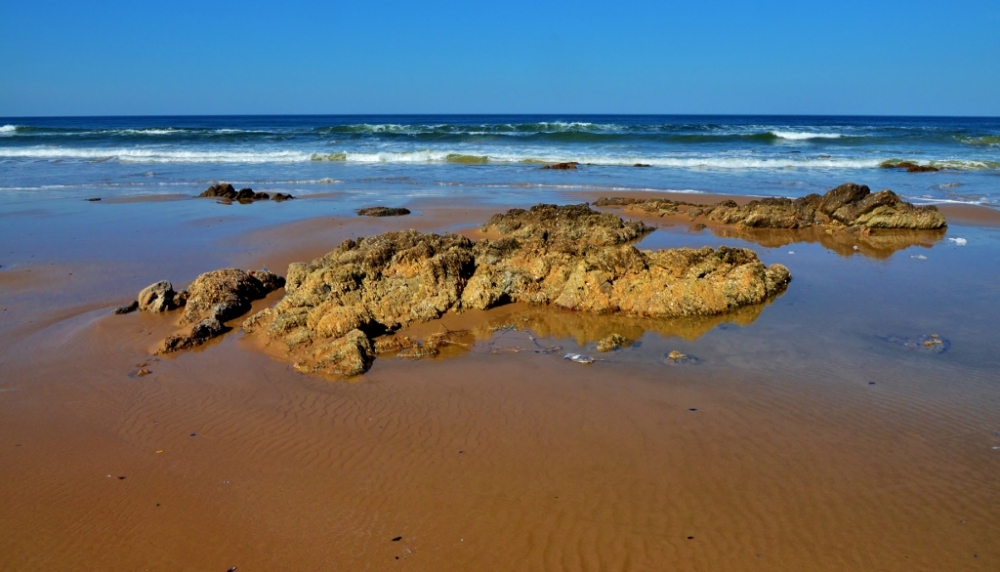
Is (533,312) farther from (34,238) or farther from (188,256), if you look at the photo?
(34,238)

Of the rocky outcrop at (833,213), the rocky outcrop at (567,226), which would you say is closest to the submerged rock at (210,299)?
the rocky outcrop at (567,226)

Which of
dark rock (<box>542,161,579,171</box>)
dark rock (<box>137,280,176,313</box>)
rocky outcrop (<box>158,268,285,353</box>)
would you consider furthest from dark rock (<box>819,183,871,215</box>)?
dark rock (<box>542,161,579,171</box>)

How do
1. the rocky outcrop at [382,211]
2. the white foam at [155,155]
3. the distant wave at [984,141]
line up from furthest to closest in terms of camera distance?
the distant wave at [984,141] → the white foam at [155,155] → the rocky outcrop at [382,211]

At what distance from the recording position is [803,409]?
4.90 meters

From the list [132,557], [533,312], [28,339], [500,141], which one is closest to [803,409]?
[533,312]

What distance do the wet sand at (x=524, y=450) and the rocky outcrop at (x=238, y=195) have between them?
31.6ft

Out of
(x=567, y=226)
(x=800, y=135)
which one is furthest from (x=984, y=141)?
(x=567, y=226)

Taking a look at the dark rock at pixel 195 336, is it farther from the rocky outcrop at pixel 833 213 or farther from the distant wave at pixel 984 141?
the distant wave at pixel 984 141

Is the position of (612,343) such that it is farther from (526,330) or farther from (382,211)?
(382,211)

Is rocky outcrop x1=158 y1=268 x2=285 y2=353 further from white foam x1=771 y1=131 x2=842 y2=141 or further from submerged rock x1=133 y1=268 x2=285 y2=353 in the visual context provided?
white foam x1=771 y1=131 x2=842 y2=141

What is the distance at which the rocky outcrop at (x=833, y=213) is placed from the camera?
12211 mm

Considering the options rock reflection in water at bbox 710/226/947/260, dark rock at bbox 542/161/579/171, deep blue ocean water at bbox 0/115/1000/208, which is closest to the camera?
rock reflection in water at bbox 710/226/947/260

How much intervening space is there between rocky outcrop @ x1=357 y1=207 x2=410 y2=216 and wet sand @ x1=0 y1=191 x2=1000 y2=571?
6.92 metres

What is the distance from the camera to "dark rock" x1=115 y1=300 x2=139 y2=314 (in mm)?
7441
